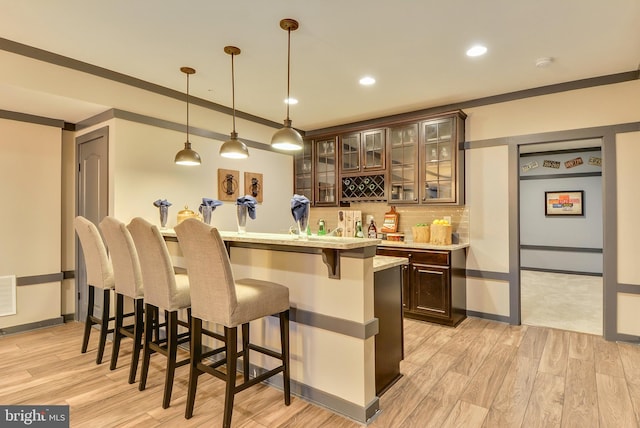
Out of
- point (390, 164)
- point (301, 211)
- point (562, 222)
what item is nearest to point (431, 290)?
point (390, 164)

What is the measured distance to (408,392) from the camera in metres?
2.63

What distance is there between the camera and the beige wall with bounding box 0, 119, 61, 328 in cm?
380

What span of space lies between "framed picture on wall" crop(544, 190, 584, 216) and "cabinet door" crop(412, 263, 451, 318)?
474 centimetres

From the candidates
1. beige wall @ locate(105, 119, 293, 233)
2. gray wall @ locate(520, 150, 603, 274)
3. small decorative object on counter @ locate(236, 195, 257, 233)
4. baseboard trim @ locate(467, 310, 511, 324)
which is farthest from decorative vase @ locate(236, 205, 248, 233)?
gray wall @ locate(520, 150, 603, 274)

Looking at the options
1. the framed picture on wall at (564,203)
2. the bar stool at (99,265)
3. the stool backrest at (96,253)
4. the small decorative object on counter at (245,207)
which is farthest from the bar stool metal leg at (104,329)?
the framed picture on wall at (564,203)

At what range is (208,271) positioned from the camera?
213 cm

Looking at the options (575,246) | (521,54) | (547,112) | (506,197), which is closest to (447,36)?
(521,54)

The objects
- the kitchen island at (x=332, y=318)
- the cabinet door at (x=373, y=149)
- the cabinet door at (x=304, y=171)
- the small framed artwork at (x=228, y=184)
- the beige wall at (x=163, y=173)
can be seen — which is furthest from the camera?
the cabinet door at (x=304, y=171)

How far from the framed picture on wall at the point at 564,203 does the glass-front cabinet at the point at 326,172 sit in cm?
491

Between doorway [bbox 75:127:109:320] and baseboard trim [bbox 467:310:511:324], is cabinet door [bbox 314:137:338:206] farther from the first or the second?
doorway [bbox 75:127:109:320]

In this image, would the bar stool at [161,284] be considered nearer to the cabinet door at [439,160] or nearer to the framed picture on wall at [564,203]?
the cabinet door at [439,160]

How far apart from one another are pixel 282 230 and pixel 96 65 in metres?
3.22

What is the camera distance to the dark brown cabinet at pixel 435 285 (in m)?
4.10

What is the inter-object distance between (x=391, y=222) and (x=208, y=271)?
3432mm
